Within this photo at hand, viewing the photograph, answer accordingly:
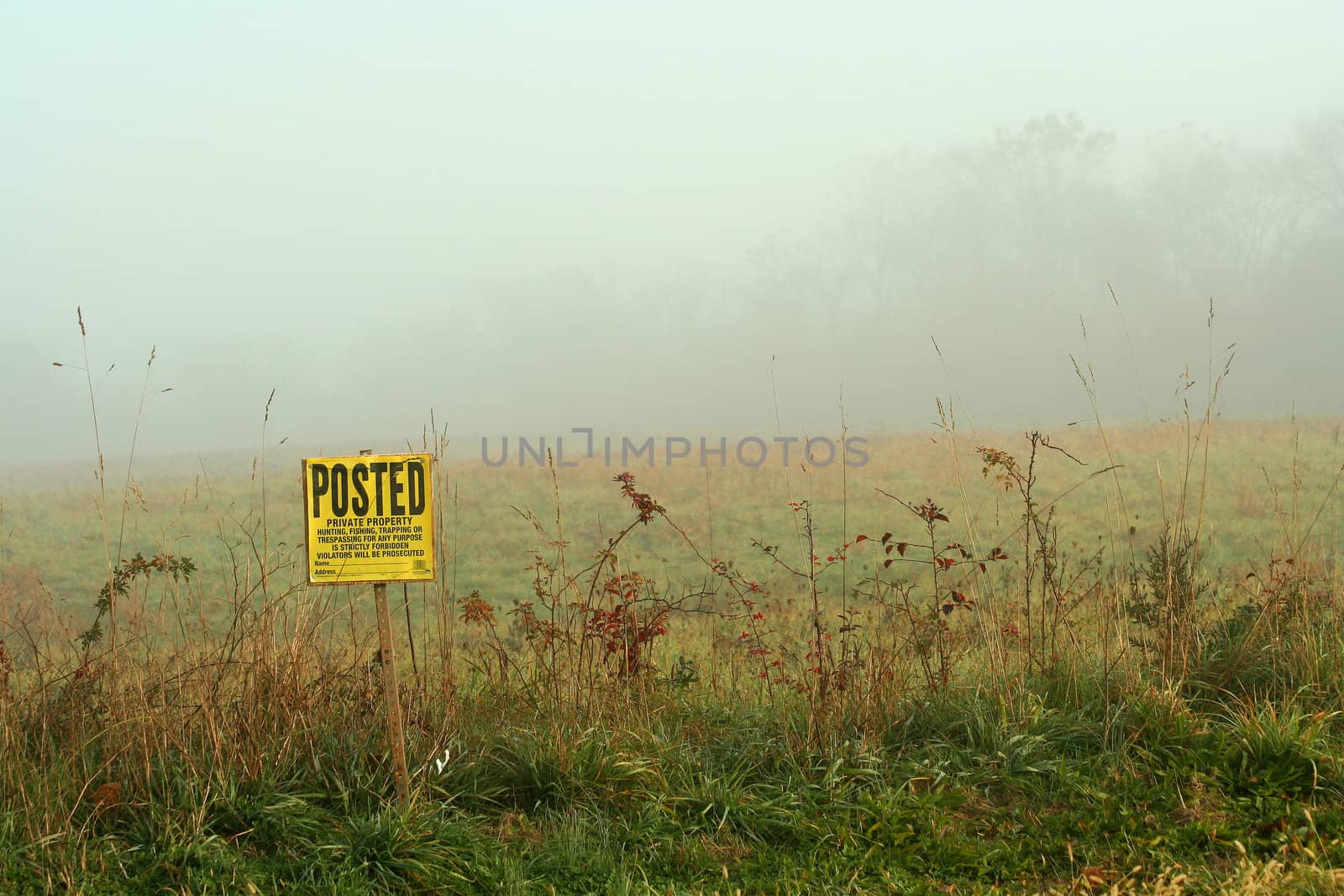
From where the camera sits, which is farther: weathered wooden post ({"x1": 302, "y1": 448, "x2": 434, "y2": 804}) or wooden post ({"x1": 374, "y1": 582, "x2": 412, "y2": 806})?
weathered wooden post ({"x1": 302, "y1": 448, "x2": 434, "y2": 804})

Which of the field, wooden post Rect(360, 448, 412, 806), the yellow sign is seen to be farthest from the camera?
the yellow sign

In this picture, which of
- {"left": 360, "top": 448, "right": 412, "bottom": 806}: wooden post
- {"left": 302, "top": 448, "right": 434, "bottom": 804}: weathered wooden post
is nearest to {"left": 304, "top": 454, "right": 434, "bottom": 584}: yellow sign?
{"left": 302, "top": 448, "right": 434, "bottom": 804}: weathered wooden post

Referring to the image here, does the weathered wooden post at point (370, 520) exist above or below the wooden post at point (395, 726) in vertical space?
above

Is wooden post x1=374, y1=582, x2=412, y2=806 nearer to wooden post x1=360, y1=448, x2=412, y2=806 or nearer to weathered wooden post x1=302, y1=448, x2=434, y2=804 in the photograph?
wooden post x1=360, y1=448, x2=412, y2=806

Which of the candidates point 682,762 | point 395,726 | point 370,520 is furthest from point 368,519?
point 682,762

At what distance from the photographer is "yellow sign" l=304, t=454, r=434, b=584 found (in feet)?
13.5

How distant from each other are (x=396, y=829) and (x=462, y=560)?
12.8 metres

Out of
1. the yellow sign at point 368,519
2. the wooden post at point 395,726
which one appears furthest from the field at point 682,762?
the yellow sign at point 368,519

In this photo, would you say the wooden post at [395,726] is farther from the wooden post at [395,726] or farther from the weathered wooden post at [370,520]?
the weathered wooden post at [370,520]

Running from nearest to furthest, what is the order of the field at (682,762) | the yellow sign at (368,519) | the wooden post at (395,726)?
the field at (682,762) → the wooden post at (395,726) → the yellow sign at (368,519)

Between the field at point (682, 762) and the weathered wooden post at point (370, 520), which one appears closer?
the field at point (682, 762)

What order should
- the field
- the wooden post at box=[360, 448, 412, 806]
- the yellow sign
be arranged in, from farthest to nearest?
the yellow sign → the wooden post at box=[360, 448, 412, 806] → the field

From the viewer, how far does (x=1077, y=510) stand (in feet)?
58.9

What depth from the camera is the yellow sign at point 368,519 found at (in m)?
4.11
